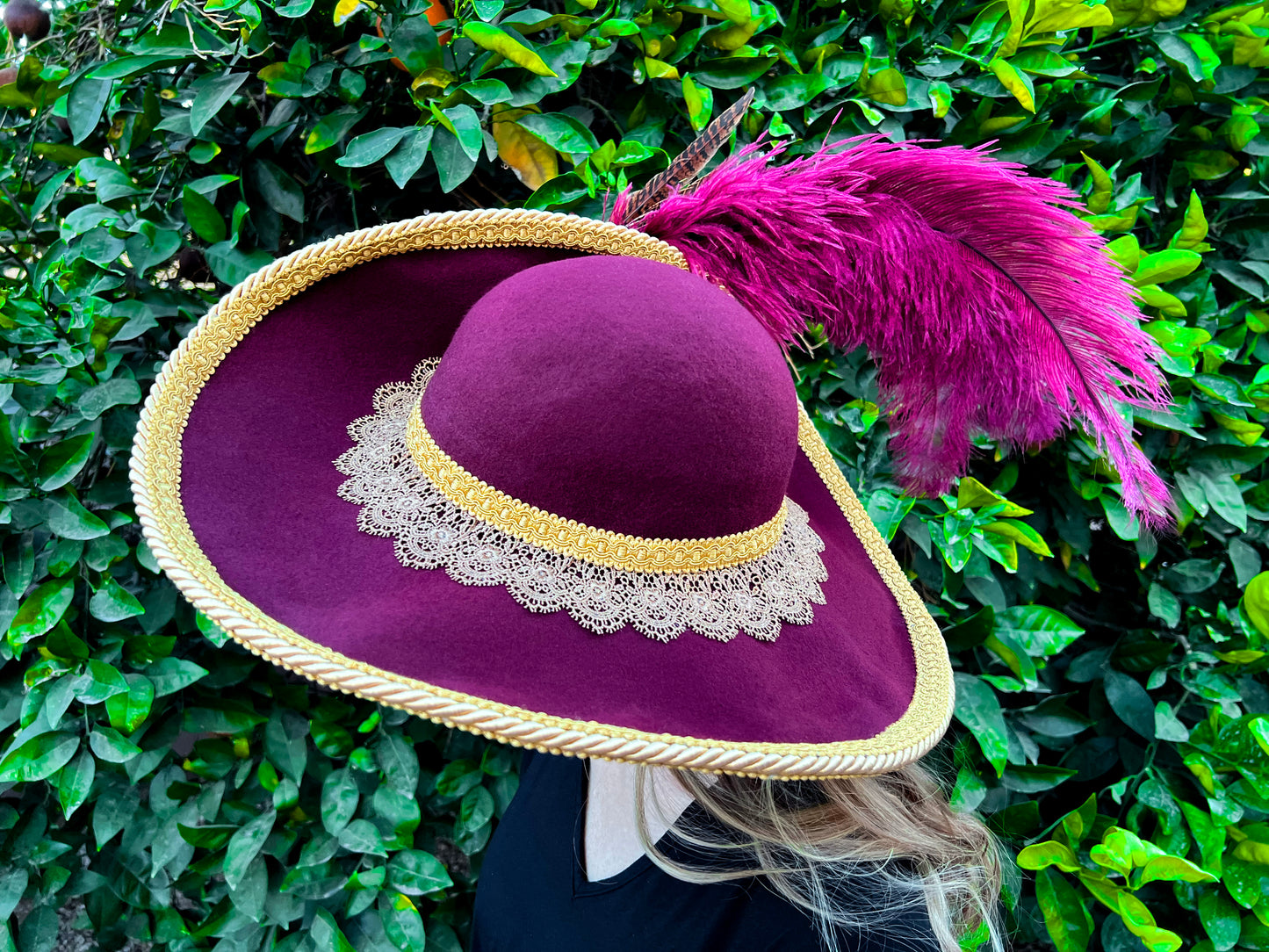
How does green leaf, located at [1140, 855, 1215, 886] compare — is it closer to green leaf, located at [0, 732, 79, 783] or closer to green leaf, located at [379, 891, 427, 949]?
green leaf, located at [379, 891, 427, 949]

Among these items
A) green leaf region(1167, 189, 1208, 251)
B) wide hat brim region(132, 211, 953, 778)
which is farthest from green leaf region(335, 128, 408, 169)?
green leaf region(1167, 189, 1208, 251)

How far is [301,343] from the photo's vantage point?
0.92m

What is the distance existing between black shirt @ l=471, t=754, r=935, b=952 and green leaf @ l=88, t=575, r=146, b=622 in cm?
68

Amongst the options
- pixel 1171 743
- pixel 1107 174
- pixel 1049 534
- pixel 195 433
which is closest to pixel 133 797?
pixel 195 433

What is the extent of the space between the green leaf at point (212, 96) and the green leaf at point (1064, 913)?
6.62ft

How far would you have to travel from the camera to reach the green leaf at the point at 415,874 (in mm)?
1356

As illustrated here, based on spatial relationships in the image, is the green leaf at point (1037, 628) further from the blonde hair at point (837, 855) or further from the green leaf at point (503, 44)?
the green leaf at point (503, 44)

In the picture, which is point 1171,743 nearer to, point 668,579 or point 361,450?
point 668,579

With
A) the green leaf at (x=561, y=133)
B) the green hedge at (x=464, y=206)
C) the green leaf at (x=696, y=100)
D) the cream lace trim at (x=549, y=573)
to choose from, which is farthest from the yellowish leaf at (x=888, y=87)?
the cream lace trim at (x=549, y=573)

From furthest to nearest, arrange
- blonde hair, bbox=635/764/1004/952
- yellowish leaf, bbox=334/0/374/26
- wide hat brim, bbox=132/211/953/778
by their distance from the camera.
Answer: yellowish leaf, bbox=334/0/374/26 → blonde hair, bbox=635/764/1004/952 → wide hat brim, bbox=132/211/953/778

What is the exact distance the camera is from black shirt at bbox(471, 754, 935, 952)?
2.97ft

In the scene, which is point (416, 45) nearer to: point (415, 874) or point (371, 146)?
point (371, 146)

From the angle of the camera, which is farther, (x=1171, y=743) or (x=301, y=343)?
(x=1171, y=743)

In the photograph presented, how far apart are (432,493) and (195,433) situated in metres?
0.28
